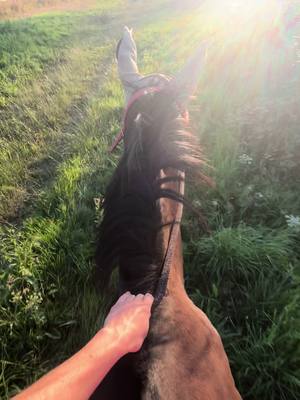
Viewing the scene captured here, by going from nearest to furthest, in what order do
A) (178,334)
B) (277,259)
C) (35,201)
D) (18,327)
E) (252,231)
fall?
1. (178,334)
2. (18,327)
3. (277,259)
4. (252,231)
5. (35,201)

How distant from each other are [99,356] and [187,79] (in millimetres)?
1208

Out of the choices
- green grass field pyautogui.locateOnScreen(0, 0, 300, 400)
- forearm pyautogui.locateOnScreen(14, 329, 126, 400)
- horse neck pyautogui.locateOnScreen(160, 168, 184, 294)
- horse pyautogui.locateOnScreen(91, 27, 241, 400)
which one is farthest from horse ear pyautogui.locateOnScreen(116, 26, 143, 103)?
forearm pyautogui.locateOnScreen(14, 329, 126, 400)

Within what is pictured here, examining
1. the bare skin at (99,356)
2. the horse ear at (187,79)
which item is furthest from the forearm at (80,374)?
the horse ear at (187,79)

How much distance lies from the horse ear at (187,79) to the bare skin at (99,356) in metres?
0.88

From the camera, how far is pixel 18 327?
2201 millimetres

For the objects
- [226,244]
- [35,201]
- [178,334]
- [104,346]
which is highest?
[104,346]

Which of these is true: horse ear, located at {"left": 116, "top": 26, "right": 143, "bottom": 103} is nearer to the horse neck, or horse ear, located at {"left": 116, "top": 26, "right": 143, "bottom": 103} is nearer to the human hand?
the horse neck

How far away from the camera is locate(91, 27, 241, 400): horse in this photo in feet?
3.86

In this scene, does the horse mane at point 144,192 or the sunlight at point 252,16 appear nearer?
the horse mane at point 144,192

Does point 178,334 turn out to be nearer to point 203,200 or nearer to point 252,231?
point 252,231

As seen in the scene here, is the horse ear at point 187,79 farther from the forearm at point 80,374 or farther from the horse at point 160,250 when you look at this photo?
the forearm at point 80,374

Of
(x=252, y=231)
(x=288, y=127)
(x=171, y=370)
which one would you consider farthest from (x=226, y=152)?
(x=171, y=370)

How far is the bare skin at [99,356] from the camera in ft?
3.06

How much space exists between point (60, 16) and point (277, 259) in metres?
14.2
